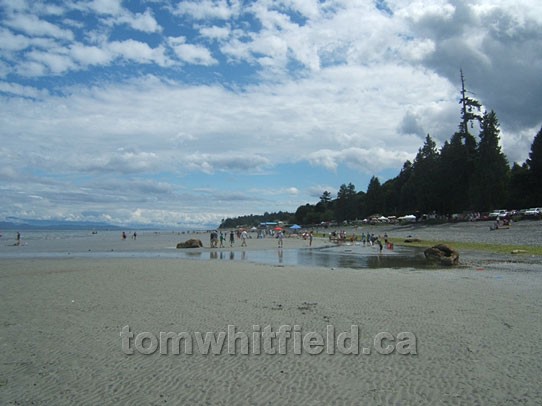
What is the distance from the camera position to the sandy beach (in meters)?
5.98

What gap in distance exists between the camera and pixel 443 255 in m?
24.8

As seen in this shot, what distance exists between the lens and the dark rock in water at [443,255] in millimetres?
23797

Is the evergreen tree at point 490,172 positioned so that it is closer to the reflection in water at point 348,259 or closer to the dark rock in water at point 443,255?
the reflection in water at point 348,259

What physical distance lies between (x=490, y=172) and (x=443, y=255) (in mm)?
48931

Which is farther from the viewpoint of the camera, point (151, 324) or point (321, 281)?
point (321, 281)

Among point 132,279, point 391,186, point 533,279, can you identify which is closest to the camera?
point 533,279

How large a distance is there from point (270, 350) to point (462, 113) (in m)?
77.3

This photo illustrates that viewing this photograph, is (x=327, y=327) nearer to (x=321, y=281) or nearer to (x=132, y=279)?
(x=321, y=281)

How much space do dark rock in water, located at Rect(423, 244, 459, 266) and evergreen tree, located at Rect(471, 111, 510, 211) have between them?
47.9 metres

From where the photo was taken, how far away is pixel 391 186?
13000 cm

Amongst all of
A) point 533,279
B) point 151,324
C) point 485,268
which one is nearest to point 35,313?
point 151,324

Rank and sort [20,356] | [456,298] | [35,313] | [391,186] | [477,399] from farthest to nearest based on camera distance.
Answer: [391,186] < [456,298] < [35,313] < [20,356] < [477,399]

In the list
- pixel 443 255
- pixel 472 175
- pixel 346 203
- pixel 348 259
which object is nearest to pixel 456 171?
pixel 472 175

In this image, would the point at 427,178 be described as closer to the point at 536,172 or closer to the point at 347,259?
the point at 536,172
